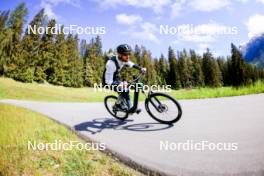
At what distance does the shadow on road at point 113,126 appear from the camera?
565 cm

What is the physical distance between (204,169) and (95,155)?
85.4 inches

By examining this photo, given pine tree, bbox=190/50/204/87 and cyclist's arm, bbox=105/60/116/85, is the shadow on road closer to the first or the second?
cyclist's arm, bbox=105/60/116/85

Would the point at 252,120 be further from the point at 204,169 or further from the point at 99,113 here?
the point at 99,113

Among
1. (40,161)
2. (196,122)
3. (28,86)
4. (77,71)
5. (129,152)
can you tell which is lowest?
(40,161)

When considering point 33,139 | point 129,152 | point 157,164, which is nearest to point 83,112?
point 33,139

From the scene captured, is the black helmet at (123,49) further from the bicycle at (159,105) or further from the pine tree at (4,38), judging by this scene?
the pine tree at (4,38)

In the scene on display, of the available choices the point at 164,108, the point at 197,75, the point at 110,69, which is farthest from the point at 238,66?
the point at 197,75

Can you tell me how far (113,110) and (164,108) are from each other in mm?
1643

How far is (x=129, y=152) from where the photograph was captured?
175 inches

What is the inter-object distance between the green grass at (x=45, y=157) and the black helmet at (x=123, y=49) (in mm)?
2181

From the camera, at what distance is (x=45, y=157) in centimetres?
497

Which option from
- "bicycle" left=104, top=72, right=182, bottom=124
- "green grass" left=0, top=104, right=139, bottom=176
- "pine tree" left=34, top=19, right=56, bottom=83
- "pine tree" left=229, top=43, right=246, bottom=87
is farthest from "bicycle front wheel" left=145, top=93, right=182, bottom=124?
"pine tree" left=34, top=19, right=56, bottom=83

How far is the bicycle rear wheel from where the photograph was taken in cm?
680

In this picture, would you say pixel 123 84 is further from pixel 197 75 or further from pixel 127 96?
pixel 197 75
